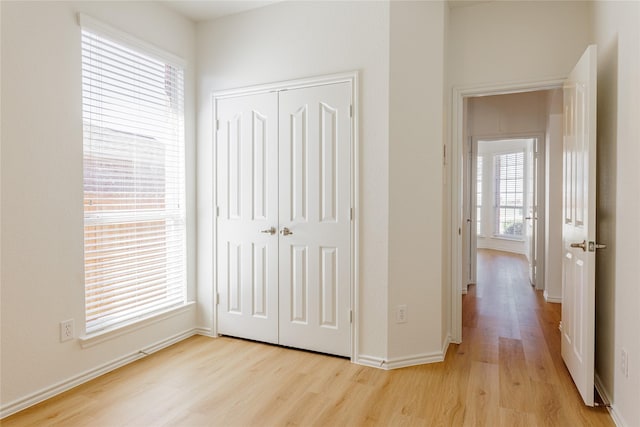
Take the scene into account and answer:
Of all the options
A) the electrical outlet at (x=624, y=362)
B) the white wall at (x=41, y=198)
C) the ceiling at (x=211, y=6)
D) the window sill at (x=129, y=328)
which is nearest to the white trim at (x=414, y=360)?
the electrical outlet at (x=624, y=362)

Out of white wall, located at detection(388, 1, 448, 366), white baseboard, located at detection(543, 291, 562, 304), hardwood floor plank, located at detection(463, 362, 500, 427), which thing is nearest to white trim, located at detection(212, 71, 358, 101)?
white wall, located at detection(388, 1, 448, 366)

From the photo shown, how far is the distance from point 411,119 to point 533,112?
3512 mm

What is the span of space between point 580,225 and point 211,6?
3140 mm

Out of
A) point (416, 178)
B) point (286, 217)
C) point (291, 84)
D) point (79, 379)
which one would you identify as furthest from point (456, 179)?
point (79, 379)

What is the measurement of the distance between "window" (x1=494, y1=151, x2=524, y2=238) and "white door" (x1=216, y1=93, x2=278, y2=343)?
23.7ft

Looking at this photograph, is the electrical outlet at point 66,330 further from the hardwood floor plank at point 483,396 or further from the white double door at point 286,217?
the hardwood floor plank at point 483,396

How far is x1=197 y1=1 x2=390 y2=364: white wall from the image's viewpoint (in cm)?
282

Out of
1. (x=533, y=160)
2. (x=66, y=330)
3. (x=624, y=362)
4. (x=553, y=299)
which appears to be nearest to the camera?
(x=624, y=362)

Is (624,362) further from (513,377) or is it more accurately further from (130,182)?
(130,182)

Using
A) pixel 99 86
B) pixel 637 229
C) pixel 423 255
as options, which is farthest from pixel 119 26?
pixel 637 229

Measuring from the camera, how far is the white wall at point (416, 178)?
9.22 feet

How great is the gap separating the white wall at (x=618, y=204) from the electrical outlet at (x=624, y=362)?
25 millimetres

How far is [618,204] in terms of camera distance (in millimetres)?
2174

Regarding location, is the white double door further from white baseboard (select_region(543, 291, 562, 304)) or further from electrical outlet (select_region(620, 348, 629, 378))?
white baseboard (select_region(543, 291, 562, 304))
